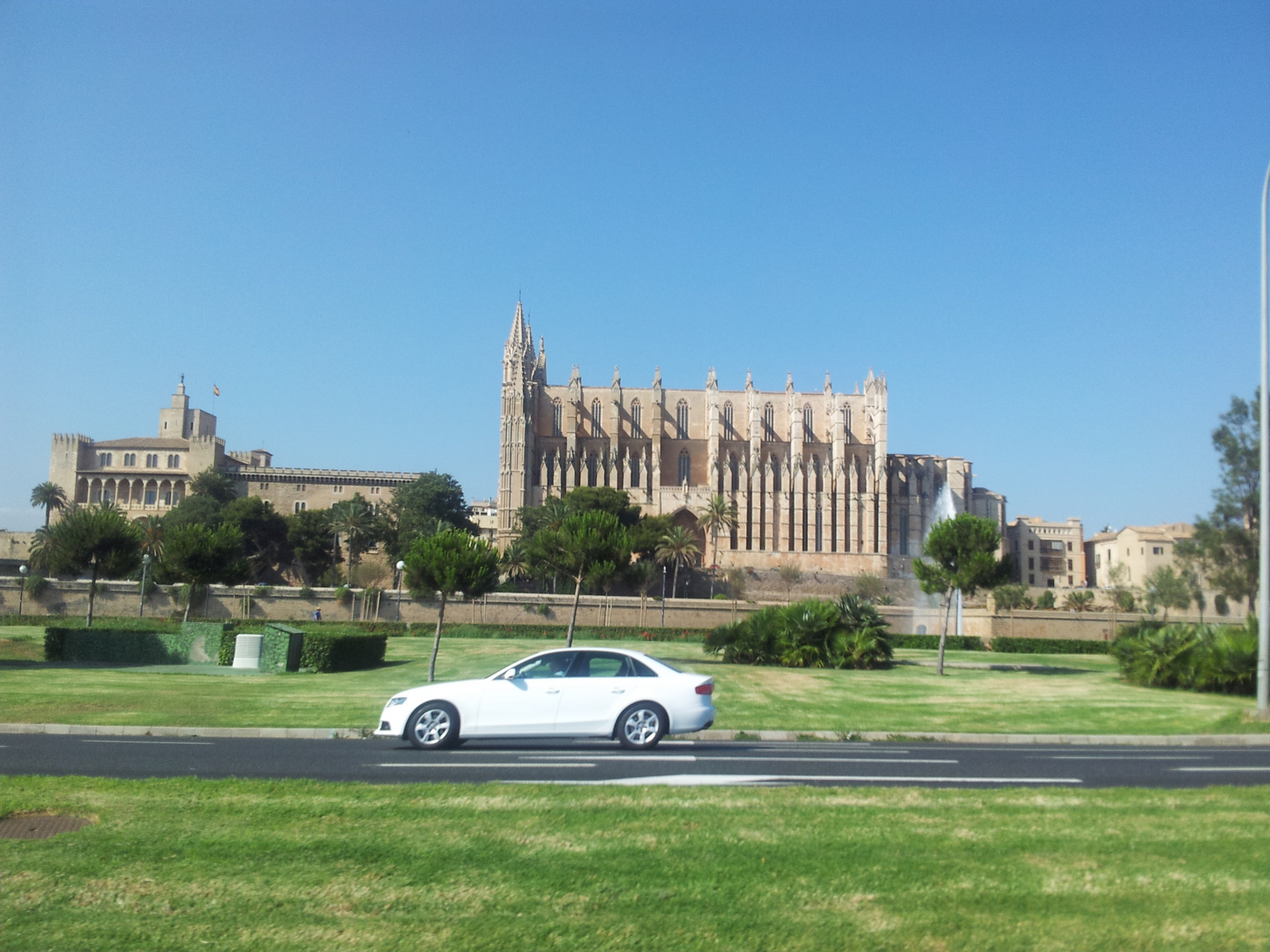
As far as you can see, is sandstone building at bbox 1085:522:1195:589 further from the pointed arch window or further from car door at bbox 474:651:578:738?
car door at bbox 474:651:578:738

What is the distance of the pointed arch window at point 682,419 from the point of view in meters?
116

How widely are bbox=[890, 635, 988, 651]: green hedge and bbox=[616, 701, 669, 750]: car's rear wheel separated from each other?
35.0 metres

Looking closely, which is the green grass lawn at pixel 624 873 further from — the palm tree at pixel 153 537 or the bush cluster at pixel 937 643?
the palm tree at pixel 153 537

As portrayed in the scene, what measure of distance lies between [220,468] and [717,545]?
200 ft

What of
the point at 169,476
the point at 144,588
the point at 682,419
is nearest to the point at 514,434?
the point at 682,419

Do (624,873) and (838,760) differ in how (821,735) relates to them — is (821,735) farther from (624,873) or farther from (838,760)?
(624,873)

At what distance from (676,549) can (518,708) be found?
7898 cm

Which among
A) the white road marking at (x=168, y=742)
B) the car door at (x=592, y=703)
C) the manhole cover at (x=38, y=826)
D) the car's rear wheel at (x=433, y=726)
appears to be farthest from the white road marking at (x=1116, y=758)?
the white road marking at (x=168, y=742)

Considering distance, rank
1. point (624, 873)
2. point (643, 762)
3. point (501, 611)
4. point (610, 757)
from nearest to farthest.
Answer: point (624, 873) < point (643, 762) < point (610, 757) < point (501, 611)

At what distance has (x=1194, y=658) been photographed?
23.7m

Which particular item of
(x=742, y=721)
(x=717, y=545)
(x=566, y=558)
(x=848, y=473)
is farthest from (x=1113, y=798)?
(x=848, y=473)

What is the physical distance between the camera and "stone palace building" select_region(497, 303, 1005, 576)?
107250 mm

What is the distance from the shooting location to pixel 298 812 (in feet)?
24.3

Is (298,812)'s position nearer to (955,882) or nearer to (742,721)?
(955,882)
